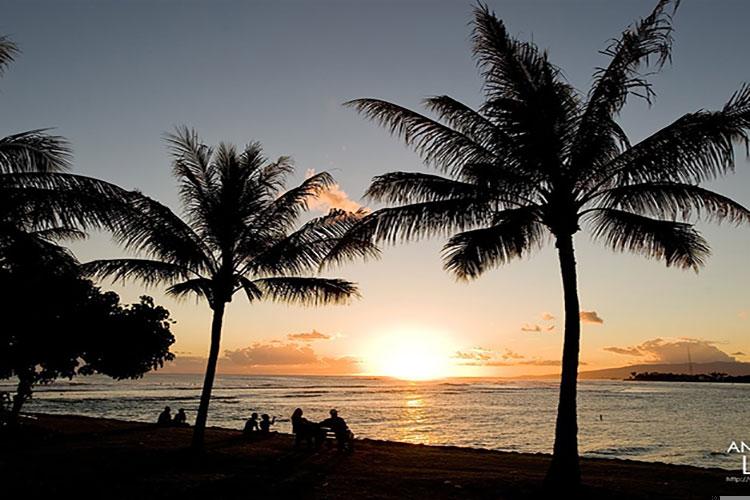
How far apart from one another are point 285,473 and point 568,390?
6188mm

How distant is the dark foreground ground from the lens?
35.0ft

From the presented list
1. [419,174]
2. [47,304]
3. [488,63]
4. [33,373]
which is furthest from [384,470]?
[33,373]

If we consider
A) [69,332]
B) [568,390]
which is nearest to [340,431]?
[568,390]

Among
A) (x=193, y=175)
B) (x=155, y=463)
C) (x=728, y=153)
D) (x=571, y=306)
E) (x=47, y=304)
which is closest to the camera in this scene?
(x=728, y=153)

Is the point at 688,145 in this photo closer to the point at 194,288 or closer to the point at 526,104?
the point at 526,104

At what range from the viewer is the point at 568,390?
439 inches

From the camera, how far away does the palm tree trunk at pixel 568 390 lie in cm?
1080

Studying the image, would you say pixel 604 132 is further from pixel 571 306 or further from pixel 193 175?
pixel 193 175

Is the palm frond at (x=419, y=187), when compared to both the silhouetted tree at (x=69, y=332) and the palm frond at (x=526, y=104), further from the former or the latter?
the silhouetted tree at (x=69, y=332)

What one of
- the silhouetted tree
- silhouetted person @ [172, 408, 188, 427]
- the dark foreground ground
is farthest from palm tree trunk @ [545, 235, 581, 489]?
silhouetted person @ [172, 408, 188, 427]

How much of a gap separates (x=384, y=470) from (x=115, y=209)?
809cm

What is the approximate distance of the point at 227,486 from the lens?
11.2 meters

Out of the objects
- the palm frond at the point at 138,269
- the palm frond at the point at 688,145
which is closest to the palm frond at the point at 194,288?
the palm frond at the point at 138,269

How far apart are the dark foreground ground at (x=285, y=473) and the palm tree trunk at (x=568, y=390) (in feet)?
1.50
